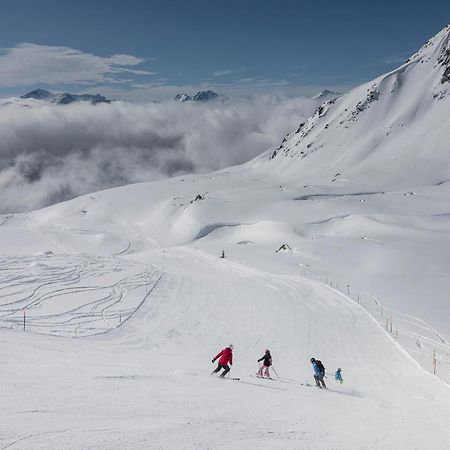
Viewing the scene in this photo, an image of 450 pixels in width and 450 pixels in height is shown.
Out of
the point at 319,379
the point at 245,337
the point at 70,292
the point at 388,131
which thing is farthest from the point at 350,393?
the point at 388,131

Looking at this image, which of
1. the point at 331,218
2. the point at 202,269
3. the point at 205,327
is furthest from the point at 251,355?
the point at 331,218

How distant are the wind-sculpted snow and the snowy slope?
0.17 metres

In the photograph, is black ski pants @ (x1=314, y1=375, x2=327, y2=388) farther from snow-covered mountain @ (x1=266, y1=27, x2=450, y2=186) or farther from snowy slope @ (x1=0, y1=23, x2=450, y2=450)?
snow-covered mountain @ (x1=266, y1=27, x2=450, y2=186)

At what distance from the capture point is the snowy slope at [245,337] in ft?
32.4

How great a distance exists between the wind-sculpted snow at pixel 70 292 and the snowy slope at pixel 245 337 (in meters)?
0.17

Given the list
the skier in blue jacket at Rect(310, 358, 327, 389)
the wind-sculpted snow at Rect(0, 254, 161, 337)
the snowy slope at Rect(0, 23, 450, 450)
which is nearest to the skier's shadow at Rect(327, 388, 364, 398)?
the snowy slope at Rect(0, 23, 450, 450)

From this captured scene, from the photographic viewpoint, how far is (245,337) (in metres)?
23.9

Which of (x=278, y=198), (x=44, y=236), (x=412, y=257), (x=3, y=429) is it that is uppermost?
(x=278, y=198)

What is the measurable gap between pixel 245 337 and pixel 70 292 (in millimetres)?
12284

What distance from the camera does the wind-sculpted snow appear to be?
23.0 metres

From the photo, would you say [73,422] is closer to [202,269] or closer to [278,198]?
[202,269]

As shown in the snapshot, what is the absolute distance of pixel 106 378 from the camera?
41.6 feet

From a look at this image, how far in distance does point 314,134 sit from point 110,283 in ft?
498

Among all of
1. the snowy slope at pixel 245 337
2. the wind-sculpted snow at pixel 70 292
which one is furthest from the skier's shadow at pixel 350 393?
the wind-sculpted snow at pixel 70 292
